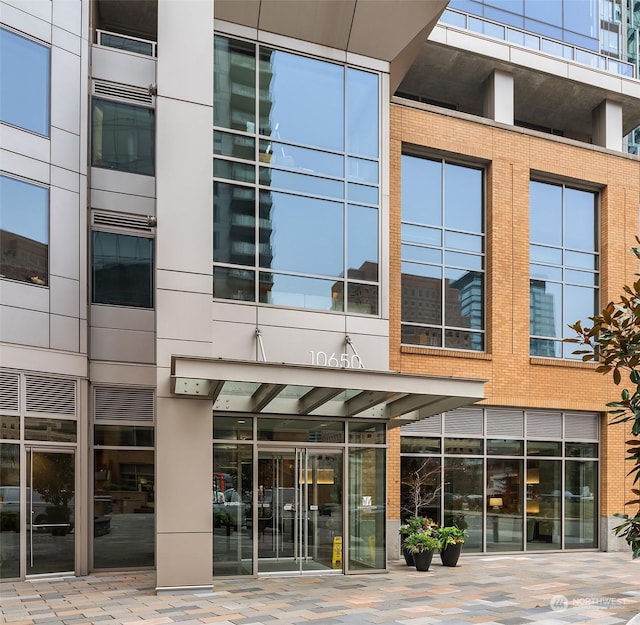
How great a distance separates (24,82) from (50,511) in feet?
27.4

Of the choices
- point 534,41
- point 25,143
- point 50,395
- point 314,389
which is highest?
point 534,41

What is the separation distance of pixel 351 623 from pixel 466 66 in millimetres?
14932

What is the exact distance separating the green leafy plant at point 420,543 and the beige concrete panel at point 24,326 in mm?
8437

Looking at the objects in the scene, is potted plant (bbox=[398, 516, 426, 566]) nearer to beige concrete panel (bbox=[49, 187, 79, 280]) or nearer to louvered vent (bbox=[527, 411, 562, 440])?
louvered vent (bbox=[527, 411, 562, 440])

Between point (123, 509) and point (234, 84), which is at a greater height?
point (234, 84)

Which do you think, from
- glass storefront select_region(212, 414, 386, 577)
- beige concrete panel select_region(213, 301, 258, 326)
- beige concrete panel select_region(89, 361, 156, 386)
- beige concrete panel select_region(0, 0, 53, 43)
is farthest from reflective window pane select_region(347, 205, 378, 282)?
beige concrete panel select_region(0, 0, 53, 43)

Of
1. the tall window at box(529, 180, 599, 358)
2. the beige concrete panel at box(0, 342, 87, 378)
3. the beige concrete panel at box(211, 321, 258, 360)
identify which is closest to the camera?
the beige concrete panel at box(0, 342, 87, 378)

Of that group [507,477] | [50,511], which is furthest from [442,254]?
[50,511]

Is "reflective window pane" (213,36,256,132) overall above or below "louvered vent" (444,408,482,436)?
above

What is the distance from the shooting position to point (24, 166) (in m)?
14.4

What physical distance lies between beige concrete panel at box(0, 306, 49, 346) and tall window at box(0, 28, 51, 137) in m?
3.60

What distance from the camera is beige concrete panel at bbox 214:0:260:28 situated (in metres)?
14.5

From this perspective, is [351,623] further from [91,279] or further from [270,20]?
[270,20]

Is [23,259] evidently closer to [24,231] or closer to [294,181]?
[24,231]
